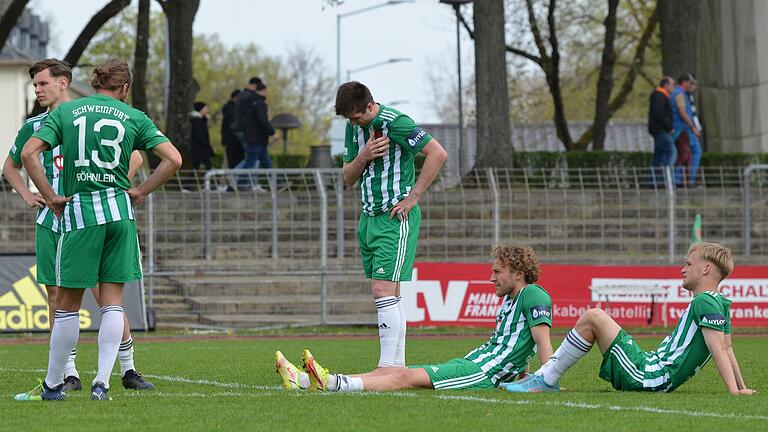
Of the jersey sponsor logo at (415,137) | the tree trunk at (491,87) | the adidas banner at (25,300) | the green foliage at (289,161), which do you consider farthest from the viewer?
the green foliage at (289,161)

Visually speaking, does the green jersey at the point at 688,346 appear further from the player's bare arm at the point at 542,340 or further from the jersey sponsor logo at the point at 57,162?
the jersey sponsor logo at the point at 57,162

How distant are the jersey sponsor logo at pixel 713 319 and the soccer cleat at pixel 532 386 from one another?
1.07m

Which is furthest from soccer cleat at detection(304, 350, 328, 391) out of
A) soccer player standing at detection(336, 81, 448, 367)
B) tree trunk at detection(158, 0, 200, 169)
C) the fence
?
tree trunk at detection(158, 0, 200, 169)

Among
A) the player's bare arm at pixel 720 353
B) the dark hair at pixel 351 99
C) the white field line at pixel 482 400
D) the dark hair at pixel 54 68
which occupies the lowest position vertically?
the white field line at pixel 482 400

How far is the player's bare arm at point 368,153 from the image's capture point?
1006cm

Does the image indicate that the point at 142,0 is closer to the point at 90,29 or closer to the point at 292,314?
the point at 90,29

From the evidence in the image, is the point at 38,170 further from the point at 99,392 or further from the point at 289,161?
the point at 289,161

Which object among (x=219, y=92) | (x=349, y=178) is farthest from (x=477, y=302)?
(x=219, y=92)

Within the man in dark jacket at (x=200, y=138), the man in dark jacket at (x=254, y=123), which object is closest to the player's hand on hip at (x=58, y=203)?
the man in dark jacket at (x=254, y=123)

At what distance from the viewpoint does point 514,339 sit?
30.8ft

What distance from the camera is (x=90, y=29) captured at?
2878cm

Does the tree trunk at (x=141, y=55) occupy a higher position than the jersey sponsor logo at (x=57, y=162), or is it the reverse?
the tree trunk at (x=141, y=55)

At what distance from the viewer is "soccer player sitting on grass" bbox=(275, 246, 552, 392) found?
9242 millimetres

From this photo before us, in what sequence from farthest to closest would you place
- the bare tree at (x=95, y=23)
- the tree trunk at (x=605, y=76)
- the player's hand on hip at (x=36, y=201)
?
the tree trunk at (x=605, y=76) → the bare tree at (x=95, y=23) → the player's hand on hip at (x=36, y=201)
